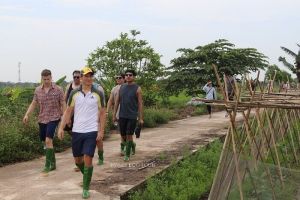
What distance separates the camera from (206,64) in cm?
2381

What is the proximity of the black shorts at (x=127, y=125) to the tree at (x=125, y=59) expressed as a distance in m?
7.89

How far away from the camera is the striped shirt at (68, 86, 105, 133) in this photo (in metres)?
6.32

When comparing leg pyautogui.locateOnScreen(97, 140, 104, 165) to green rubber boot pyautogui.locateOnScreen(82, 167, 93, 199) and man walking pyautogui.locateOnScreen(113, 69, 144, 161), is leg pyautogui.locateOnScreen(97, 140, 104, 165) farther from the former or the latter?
green rubber boot pyautogui.locateOnScreen(82, 167, 93, 199)

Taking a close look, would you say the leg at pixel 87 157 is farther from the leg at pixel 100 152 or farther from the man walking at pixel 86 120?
the leg at pixel 100 152

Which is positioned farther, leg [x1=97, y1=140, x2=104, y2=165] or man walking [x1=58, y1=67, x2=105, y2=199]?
leg [x1=97, y1=140, x2=104, y2=165]

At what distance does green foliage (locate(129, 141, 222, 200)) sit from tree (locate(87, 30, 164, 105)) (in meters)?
8.04

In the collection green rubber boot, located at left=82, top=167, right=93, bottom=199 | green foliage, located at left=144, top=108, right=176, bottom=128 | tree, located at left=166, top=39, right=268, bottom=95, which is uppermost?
tree, located at left=166, top=39, right=268, bottom=95

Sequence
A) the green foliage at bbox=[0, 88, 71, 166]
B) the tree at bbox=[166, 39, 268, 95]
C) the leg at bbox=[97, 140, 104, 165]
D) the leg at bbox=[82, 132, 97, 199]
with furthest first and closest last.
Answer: the tree at bbox=[166, 39, 268, 95] < the green foliage at bbox=[0, 88, 71, 166] < the leg at bbox=[97, 140, 104, 165] < the leg at bbox=[82, 132, 97, 199]

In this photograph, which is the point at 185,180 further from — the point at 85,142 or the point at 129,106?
the point at 85,142

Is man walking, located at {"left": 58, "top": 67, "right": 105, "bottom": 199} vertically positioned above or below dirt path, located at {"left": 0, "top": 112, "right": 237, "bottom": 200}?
above

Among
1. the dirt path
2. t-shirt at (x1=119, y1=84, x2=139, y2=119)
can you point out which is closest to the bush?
the dirt path

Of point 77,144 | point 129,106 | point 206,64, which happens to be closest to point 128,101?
point 129,106

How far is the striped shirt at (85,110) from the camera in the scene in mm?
6316

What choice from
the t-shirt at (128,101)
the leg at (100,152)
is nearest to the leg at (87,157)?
the leg at (100,152)
